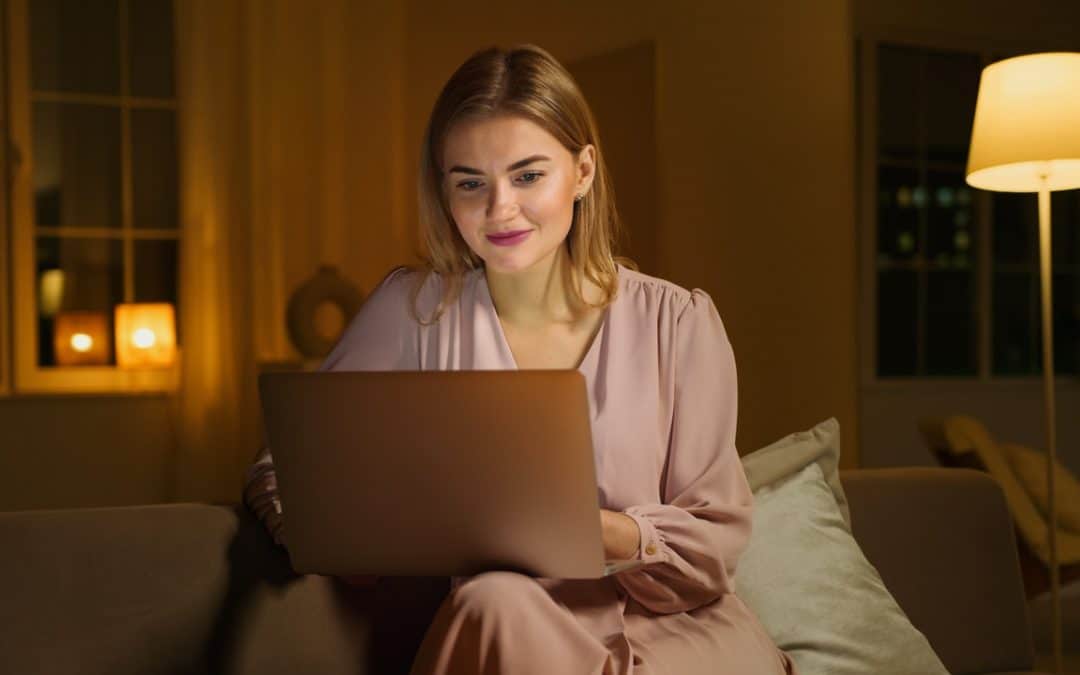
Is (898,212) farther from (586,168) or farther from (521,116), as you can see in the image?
(521,116)

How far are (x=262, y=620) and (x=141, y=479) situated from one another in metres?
3.50

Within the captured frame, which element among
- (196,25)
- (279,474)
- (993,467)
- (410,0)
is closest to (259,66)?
(196,25)

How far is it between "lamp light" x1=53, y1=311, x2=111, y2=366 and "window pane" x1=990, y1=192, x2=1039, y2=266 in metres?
4.30

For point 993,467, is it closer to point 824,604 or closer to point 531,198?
point 824,604

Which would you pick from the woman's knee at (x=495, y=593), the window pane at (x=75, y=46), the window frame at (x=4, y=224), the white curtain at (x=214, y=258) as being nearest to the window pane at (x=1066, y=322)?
the white curtain at (x=214, y=258)

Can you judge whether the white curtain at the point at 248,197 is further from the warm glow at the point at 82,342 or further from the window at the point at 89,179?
the warm glow at the point at 82,342

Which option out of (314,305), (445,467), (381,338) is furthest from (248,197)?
(445,467)

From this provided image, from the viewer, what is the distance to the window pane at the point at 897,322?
614 cm

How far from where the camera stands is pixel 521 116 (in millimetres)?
1551

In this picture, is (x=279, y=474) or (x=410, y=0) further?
(x=410, y=0)

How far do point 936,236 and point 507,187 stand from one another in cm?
511

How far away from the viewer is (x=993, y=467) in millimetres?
4023

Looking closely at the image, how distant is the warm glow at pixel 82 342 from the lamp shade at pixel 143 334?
0.53ft

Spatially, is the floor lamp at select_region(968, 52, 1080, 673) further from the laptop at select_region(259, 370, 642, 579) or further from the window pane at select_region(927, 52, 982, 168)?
→ the window pane at select_region(927, 52, 982, 168)
